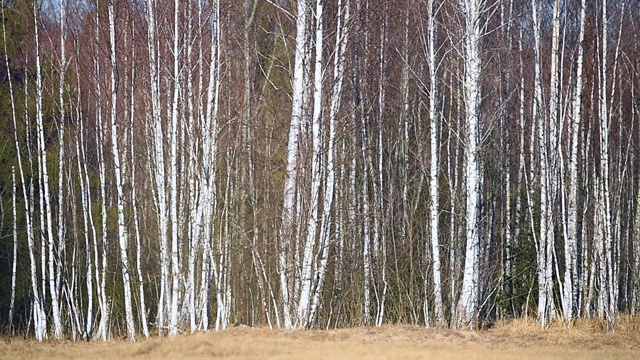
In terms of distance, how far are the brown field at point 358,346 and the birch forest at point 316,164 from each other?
1575 millimetres

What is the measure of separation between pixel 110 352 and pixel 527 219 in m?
13.1

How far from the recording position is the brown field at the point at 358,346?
1162 cm

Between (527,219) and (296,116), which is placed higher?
(296,116)

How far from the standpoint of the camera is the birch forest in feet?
51.3

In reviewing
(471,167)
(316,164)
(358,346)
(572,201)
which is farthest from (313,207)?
(572,201)

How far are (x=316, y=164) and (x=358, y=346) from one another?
147 inches

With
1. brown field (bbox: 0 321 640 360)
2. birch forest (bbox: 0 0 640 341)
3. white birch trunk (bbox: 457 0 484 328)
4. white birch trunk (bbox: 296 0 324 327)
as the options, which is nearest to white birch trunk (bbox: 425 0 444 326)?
birch forest (bbox: 0 0 640 341)

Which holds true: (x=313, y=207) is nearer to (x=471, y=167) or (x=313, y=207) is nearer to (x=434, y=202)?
(x=434, y=202)

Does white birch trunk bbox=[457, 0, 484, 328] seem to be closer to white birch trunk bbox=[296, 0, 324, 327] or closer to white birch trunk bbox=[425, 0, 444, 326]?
white birch trunk bbox=[425, 0, 444, 326]

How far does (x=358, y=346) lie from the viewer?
12312mm

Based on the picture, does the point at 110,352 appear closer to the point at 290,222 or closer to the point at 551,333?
the point at 290,222

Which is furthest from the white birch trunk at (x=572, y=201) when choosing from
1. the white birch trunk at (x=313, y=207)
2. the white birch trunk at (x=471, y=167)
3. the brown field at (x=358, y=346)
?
the white birch trunk at (x=313, y=207)

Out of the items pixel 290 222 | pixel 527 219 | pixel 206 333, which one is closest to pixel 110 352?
pixel 206 333

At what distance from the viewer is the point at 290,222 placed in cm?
1512
